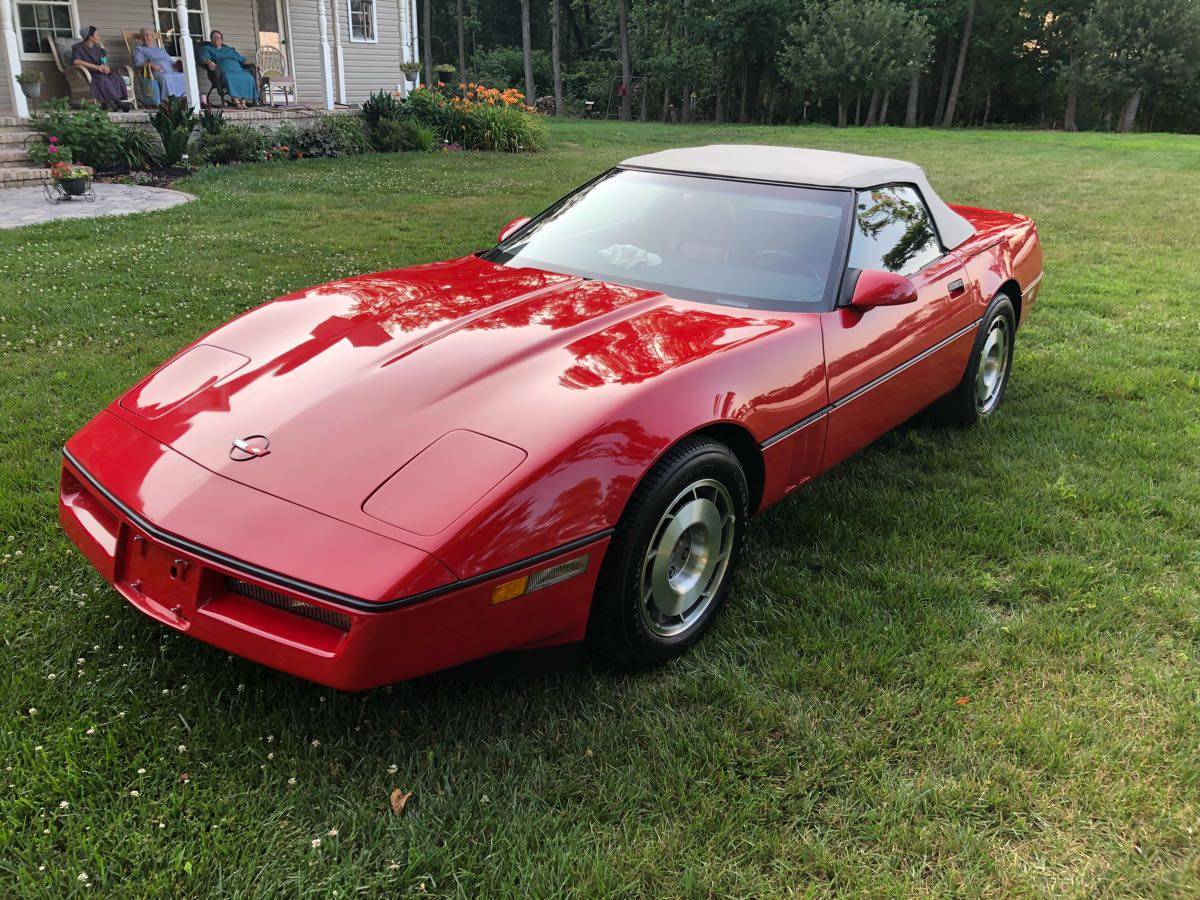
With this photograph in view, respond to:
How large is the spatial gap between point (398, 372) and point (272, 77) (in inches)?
657

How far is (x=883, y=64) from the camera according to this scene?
101 feet

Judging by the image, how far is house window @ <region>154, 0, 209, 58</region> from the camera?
15.6 m

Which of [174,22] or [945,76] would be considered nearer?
[174,22]

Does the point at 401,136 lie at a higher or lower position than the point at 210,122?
lower

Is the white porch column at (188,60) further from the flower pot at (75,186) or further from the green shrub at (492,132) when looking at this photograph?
the flower pot at (75,186)

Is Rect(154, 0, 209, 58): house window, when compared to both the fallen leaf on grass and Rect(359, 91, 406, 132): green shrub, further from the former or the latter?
the fallen leaf on grass

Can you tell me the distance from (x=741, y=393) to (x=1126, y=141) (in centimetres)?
2468

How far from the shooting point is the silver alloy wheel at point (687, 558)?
8.23 ft

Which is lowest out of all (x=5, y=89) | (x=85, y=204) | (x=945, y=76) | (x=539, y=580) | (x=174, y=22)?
(x=85, y=204)

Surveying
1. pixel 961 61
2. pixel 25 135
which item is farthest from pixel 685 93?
pixel 25 135

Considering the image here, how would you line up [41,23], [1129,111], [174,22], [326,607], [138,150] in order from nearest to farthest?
[326,607] < [138,150] < [41,23] < [174,22] < [1129,111]

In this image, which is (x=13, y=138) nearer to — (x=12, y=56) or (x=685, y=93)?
(x=12, y=56)

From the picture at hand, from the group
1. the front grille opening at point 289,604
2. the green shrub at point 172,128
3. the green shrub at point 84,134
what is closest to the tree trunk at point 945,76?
the green shrub at point 172,128

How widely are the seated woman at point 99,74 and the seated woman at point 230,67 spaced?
1.70 m
